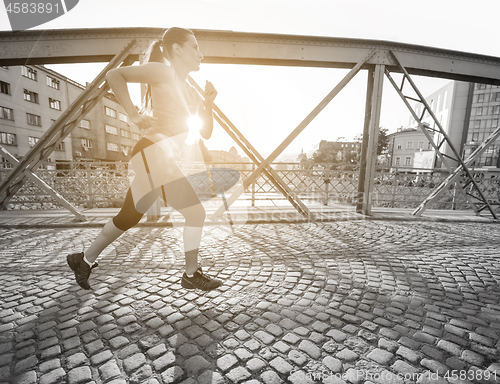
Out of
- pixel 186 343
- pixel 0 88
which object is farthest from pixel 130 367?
pixel 0 88

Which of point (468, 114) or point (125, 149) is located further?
point (125, 149)

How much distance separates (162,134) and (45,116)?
38.2 m

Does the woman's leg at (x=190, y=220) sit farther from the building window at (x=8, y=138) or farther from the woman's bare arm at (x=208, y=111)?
the building window at (x=8, y=138)

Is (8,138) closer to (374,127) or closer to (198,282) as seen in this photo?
(198,282)

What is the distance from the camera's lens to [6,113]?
25188 mm

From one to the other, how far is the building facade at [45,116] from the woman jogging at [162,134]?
18.5 m

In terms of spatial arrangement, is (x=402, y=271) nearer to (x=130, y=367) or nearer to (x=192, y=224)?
(x=192, y=224)

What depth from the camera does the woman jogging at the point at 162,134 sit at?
2043mm

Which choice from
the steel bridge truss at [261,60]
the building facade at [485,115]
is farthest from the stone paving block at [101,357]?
the building facade at [485,115]

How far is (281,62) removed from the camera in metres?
5.83

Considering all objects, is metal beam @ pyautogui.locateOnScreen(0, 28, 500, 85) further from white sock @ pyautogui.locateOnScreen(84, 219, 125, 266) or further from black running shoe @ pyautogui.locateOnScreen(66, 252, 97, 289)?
black running shoe @ pyautogui.locateOnScreen(66, 252, 97, 289)

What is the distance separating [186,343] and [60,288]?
175 cm

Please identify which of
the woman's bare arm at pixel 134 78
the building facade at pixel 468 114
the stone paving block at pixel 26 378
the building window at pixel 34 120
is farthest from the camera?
the building facade at pixel 468 114

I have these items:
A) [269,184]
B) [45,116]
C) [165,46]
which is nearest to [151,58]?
[165,46]
